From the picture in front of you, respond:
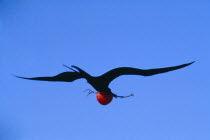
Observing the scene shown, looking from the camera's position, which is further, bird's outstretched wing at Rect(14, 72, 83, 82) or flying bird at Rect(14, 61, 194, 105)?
bird's outstretched wing at Rect(14, 72, 83, 82)

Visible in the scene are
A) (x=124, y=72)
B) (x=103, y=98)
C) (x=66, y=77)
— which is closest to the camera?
(x=124, y=72)

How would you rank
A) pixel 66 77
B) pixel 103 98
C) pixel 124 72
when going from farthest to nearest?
pixel 66 77 < pixel 103 98 < pixel 124 72

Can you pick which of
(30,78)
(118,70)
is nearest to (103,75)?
(118,70)

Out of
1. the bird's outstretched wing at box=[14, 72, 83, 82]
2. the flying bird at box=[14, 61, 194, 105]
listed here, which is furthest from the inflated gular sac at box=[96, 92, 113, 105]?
the bird's outstretched wing at box=[14, 72, 83, 82]

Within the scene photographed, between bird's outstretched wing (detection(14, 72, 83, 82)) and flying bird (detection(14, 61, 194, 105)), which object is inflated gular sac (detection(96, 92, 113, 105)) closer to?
flying bird (detection(14, 61, 194, 105))

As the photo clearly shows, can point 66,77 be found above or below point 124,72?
above

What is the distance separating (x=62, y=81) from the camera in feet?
34.4

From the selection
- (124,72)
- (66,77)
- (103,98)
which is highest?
(66,77)

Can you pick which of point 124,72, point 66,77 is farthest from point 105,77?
point 66,77

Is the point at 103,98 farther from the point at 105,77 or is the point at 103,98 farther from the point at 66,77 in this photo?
the point at 66,77

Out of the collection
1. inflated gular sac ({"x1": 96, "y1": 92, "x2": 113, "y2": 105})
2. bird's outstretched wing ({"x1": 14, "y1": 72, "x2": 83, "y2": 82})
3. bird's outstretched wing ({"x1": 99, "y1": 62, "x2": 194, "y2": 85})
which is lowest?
inflated gular sac ({"x1": 96, "y1": 92, "x2": 113, "y2": 105})

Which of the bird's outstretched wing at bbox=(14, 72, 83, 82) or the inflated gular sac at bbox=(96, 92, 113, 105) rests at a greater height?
the bird's outstretched wing at bbox=(14, 72, 83, 82)

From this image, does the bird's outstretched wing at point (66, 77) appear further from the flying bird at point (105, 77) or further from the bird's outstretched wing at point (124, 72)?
the bird's outstretched wing at point (124, 72)

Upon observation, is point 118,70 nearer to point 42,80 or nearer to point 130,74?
point 130,74
